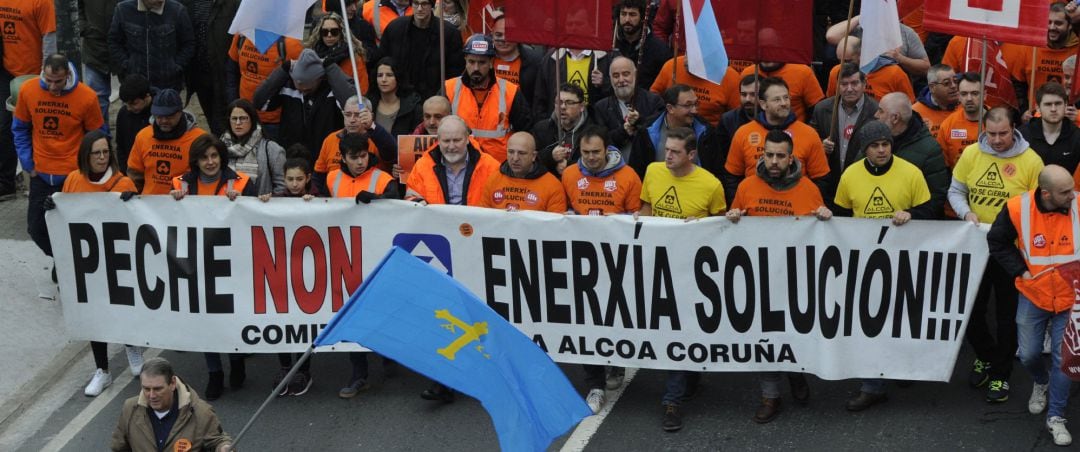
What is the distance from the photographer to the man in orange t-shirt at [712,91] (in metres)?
13.0

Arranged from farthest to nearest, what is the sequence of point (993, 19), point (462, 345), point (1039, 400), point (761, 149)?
1. point (761, 149)
2. point (993, 19)
3. point (1039, 400)
4. point (462, 345)

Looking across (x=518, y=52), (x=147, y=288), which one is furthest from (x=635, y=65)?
(x=147, y=288)

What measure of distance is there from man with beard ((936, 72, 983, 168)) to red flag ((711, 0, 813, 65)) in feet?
3.62

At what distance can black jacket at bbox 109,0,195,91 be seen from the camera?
49.1 feet

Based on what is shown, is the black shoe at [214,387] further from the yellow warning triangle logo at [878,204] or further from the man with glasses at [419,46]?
the yellow warning triangle logo at [878,204]

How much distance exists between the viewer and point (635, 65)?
13.5 metres

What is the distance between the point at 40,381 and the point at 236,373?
5.24ft

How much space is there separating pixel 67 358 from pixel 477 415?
11.3 feet

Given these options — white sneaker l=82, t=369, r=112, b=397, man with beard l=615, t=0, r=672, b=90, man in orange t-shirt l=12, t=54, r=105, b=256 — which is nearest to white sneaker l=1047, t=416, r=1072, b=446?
man with beard l=615, t=0, r=672, b=90

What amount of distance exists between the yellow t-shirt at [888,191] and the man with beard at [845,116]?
126cm

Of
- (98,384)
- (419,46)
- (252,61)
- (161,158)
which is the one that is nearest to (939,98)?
(419,46)

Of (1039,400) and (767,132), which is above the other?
(767,132)

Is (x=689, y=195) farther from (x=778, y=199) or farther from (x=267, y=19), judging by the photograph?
(x=267, y=19)

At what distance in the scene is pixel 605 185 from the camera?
11328mm
